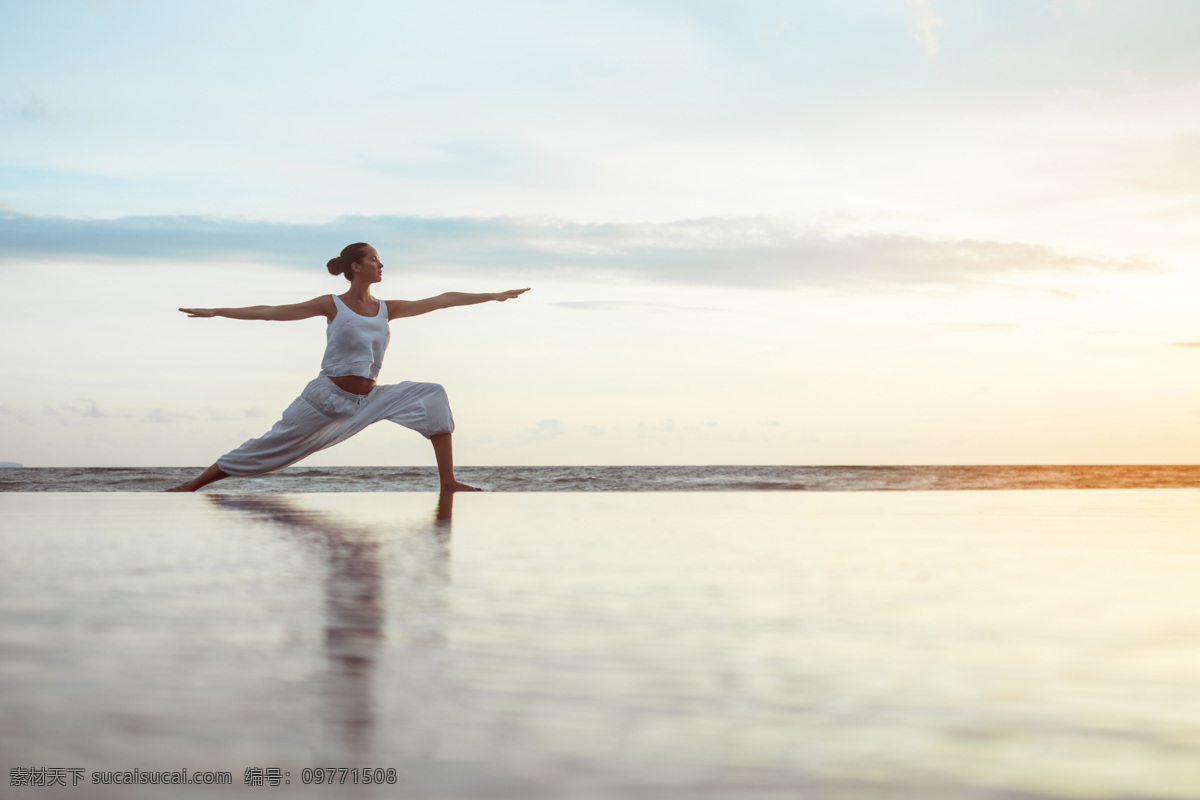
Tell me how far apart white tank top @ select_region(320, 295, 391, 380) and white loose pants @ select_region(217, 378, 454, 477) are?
13 centimetres

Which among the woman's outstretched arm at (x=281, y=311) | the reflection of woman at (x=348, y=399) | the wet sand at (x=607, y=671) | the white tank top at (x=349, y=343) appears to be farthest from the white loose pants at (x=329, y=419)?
the wet sand at (x=607, y=671)

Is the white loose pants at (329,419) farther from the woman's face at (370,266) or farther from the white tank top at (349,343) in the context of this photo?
the woman's face at (370,266)

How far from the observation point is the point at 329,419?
6.60 meters

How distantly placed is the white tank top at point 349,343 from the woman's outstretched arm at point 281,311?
77mm

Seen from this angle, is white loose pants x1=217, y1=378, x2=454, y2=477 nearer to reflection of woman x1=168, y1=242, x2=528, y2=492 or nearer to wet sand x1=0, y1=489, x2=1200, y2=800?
reflection of woman x1=168, y1=242, x2=528, y2=492

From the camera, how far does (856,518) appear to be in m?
3.83

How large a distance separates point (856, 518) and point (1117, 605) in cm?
231

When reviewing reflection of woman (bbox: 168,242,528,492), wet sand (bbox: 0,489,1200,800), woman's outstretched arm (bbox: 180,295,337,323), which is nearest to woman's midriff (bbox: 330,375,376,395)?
reflection of woman (bbox: 168,242,528,492)

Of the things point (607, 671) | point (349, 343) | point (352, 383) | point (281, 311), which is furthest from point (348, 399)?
point (607, 671)

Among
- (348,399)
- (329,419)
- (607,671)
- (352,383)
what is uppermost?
(352,383)

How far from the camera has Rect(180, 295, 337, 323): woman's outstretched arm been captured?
6.16m

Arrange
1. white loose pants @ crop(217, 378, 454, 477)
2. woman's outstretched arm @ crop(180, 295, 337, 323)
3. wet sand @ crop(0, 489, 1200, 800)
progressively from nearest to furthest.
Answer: wet sand @ crop(0, 489, 1200, 800), woman's outstretched arm @ crop(180, 295, 337, 323), white loose pants @ crop(217, 378, 454, 477)

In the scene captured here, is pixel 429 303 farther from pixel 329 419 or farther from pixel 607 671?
pixel 607 671

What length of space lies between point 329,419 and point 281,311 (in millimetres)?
812
